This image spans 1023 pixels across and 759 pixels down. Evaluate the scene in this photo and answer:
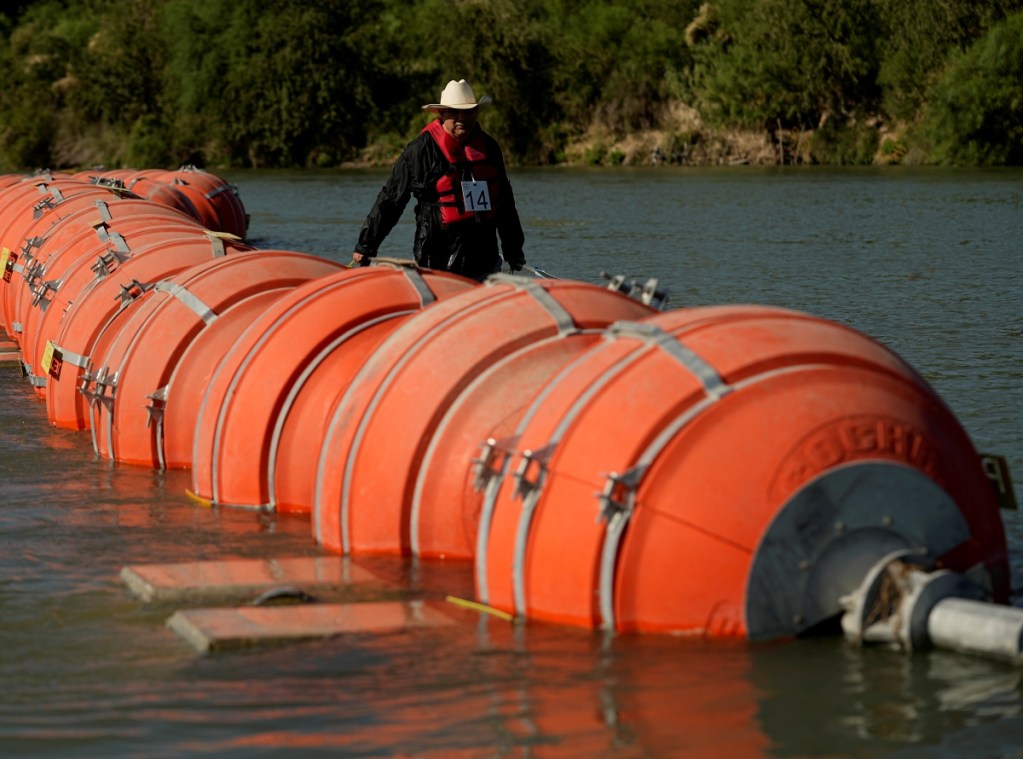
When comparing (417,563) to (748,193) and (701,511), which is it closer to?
(701,511)

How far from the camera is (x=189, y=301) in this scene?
34.3ft

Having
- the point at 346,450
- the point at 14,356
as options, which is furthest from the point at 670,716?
the point at 14,356

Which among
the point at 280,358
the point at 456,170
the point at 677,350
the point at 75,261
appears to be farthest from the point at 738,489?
the point at 75,261

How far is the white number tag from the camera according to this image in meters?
11.4

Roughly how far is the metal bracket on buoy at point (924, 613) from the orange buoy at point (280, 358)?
3.26 meters

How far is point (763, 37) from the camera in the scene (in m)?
69.4

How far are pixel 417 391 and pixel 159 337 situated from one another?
3055 mm

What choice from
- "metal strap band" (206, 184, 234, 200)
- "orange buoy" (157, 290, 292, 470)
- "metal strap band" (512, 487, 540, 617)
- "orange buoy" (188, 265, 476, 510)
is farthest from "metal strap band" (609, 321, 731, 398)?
"metal strap band" (206, 184, 234, 200)

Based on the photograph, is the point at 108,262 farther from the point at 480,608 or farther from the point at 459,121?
the point at 480,608

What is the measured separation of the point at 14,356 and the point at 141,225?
2.52 m

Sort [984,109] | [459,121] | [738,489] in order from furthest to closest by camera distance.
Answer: [984,109], [459,121], [738,489]

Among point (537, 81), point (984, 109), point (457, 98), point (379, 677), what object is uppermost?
point (537, 81)

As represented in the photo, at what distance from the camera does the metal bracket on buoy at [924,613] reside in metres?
6.17

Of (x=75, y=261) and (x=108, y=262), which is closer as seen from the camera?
(x=108, y=262)
